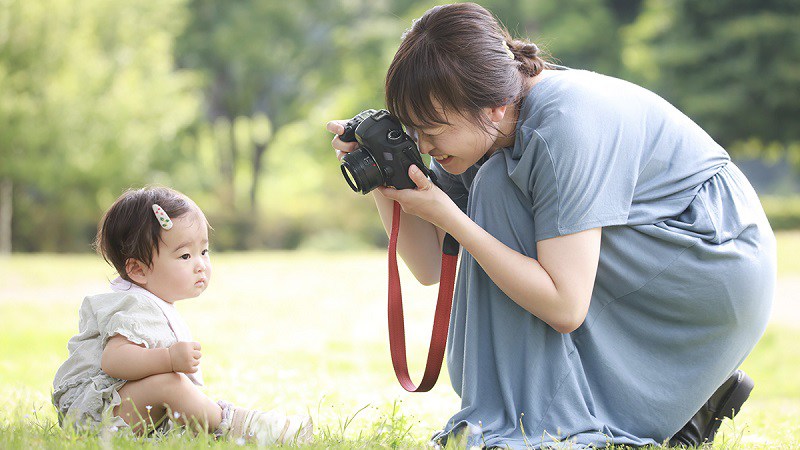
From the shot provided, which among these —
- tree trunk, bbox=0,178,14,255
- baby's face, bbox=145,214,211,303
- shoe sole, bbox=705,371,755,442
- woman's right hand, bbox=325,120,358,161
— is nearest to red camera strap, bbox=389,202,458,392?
woman's right hand, bbox=325,120,358,161

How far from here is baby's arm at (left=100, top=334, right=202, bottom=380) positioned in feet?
8.46

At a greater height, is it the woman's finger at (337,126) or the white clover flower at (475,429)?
the woman's finger at (337,126)

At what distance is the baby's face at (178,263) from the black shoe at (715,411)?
1.58 m

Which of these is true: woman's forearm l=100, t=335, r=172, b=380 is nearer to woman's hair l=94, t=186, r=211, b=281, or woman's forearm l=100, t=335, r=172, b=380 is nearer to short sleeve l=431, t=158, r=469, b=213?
woman's hair l=94, t=186, r=211, b=281

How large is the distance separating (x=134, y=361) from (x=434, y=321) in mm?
911

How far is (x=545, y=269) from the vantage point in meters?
2.62

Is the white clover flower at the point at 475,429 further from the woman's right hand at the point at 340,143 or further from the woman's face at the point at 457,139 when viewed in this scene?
the woman's right hand at the point at 340,143

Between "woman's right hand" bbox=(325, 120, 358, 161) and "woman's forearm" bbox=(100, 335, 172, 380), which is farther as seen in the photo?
"woman's right hand" bbox=(325, 120, 358, 161)

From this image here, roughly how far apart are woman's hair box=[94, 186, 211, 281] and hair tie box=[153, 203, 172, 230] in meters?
0.03

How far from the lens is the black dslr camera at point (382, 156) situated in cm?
277

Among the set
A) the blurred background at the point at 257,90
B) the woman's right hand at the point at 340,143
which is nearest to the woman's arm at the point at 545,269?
the woman's right hand at the point at 340,143

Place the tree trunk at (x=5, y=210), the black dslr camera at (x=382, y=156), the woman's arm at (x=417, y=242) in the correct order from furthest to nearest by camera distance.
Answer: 1. the tree trunk at (x=5, y=210)
2. the woman's arm at (x=417, y=242)
3. the black dslr camera at (x=382, y=156)

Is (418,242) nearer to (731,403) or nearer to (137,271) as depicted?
(137,271)

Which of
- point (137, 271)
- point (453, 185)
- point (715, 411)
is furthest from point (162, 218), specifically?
point (715, 411)
